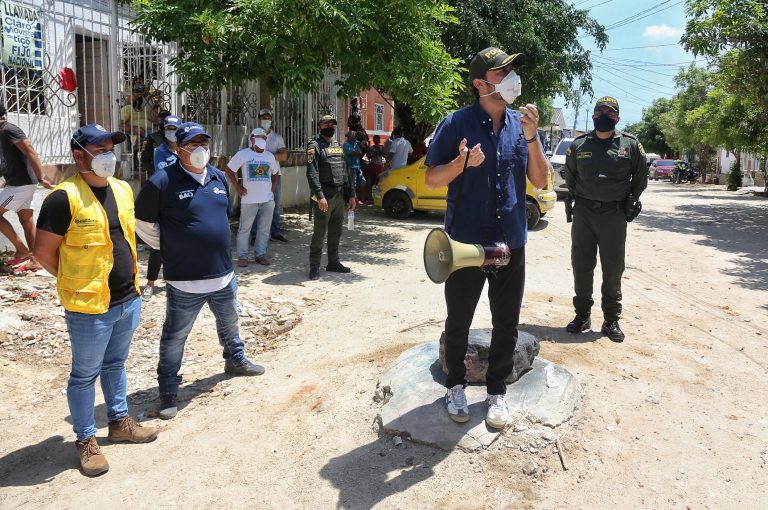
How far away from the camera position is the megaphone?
3279 millimetres

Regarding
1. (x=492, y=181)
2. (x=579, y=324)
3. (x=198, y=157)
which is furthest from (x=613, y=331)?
(x=198, y=157)

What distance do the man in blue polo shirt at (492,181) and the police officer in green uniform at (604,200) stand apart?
2099mm

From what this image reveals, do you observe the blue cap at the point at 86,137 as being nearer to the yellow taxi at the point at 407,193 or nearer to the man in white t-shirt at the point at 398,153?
the yellow taxi at the point at 407,193

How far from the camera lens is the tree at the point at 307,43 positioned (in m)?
8.51

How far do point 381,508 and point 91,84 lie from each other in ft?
29.2

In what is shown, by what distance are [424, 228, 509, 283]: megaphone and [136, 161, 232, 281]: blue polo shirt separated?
1.64m

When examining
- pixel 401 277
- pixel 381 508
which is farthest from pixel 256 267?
pixel 381 508

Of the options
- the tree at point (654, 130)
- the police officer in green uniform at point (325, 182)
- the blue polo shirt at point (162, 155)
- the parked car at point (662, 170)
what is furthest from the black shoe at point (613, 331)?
the tree at point (654, 130)

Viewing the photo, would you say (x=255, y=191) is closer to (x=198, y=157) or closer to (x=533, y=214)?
(x=198, y=157)

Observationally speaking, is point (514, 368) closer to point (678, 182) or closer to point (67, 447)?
point (67, 447)

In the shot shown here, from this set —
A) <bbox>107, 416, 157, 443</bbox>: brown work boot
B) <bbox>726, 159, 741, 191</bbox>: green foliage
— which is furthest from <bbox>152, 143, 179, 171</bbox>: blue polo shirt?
<bbox>726, 159, 741, 191</bbox>: green foliage

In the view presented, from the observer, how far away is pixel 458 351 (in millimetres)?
A: 3648

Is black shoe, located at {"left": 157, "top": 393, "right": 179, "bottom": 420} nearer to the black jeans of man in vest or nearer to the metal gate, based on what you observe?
the black jeans of man in vest

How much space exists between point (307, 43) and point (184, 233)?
5403 mm
